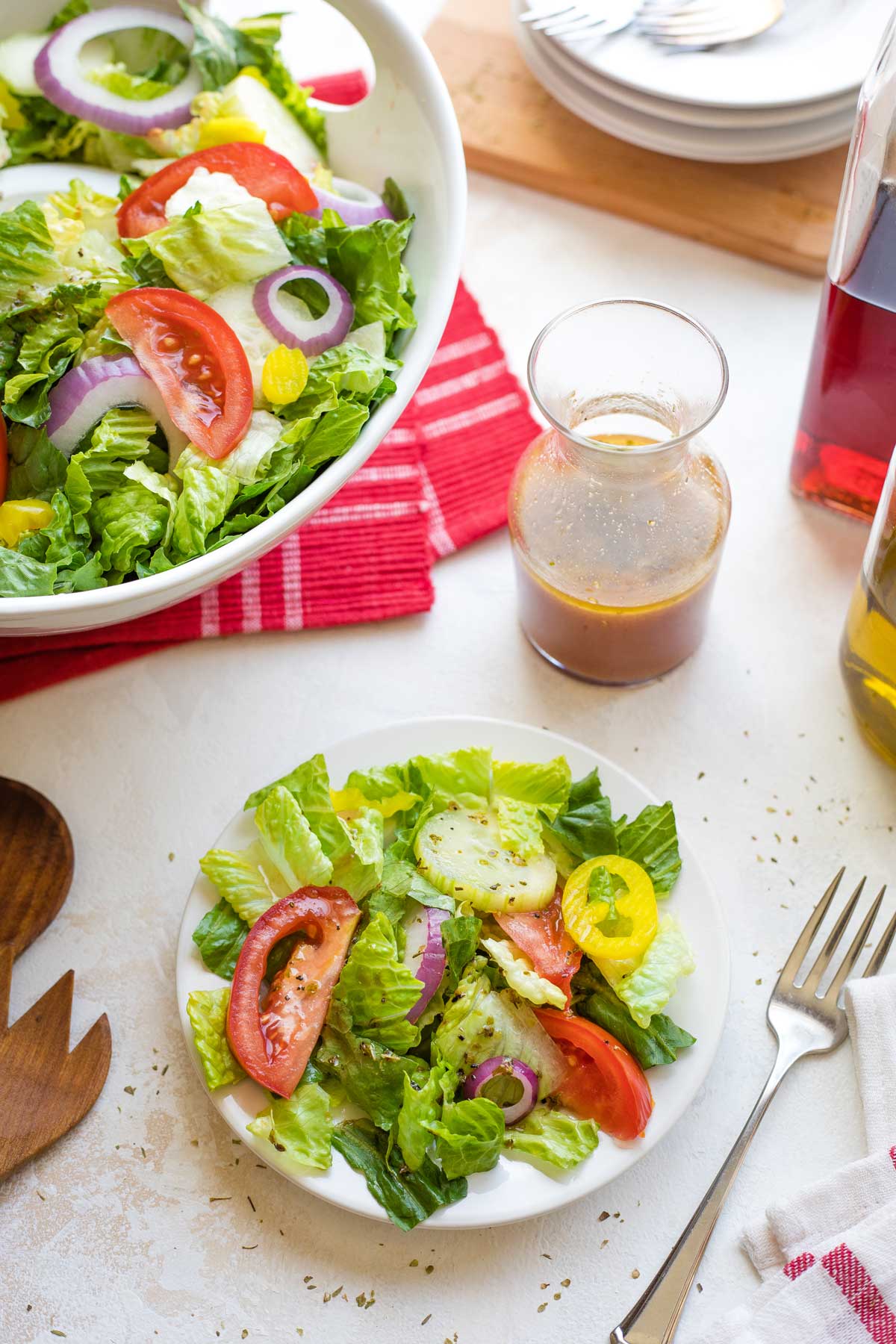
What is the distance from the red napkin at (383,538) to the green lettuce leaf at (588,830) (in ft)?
1.45

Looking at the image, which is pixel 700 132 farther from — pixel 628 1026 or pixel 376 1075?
pixel 376 1075

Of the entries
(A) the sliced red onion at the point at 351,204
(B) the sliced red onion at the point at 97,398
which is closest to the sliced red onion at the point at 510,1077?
(B) the sliced red onion at the point at 97,398

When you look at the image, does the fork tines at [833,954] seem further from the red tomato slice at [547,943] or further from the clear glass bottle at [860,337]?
the clear glass bottle at [860,337]

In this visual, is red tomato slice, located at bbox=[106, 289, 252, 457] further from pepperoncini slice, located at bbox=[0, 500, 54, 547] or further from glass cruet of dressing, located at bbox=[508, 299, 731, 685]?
glass cruet of dressing, located at bbox=[508, 299, 731, 685]

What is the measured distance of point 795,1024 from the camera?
1.51 metres

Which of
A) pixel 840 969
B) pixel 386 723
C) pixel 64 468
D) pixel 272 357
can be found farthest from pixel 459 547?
pixel 840 969

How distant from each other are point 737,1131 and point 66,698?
106 centimetres

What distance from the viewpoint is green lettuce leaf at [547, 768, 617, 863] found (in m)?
1.50

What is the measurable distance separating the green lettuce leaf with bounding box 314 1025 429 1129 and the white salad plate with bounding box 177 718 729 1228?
7 centimetres

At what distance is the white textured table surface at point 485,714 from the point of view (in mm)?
1395

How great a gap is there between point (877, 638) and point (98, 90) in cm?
131

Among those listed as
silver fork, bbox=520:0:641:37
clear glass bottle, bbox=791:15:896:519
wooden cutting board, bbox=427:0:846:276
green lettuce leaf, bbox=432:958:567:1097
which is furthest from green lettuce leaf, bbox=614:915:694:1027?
silver fork, bbox=520:0:641:37

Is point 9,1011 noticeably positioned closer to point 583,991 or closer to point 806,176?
point 583,991

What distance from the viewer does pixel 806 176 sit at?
2.08 m
